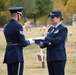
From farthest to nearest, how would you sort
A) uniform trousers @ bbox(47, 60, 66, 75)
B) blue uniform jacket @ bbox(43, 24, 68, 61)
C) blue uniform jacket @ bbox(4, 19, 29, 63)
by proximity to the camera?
uniform trousers @ bbox(47, 60, 66, 75) < blue uniform jacket @ bbox(43, 24, 68, 61) < blue uniform jacket @ bbox(4, 19, 29, 63)

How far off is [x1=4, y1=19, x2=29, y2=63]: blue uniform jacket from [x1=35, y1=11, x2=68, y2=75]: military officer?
505 mm

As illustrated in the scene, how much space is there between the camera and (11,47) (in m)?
7.88

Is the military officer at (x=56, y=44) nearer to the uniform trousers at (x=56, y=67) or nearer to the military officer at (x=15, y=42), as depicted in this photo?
the uniform trousers at (x=56, y=67)

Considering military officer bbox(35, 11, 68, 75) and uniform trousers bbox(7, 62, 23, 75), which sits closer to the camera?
uniform trousers bbox(7, 62, 23, 75)

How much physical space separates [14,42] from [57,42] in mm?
886

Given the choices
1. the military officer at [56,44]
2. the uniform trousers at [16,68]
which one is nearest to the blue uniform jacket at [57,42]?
the military officer at [56,44]

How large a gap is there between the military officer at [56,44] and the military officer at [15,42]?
51 centimetres

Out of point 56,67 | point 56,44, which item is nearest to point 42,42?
point 56,44

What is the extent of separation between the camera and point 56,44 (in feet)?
26.9

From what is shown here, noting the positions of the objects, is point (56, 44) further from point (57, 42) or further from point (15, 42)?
point (15, 42)

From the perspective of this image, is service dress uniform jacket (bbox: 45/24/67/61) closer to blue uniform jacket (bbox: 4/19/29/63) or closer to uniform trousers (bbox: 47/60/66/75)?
uniform trousers (bbox: 47/60/66/75)

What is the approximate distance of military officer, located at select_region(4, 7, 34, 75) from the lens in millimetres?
7766

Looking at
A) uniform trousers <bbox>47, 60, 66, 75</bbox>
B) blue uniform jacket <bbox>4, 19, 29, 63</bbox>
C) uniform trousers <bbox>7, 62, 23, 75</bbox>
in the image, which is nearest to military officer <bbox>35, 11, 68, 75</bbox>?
uniform trousers <bbox>47, 60, 66, 75</bbox>

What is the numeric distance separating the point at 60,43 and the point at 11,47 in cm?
103
